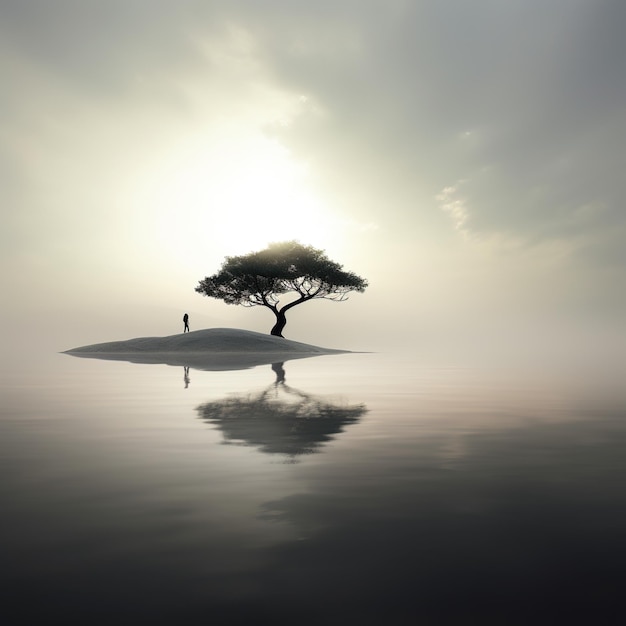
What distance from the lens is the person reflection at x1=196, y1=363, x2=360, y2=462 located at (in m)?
7.28

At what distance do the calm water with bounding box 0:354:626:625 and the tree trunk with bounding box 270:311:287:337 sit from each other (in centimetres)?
5398

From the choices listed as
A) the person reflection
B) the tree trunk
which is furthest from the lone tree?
the person reflection

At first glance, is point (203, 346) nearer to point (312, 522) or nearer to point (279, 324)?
point (279, 324)

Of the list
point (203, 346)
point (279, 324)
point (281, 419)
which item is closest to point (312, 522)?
point (281, 419)

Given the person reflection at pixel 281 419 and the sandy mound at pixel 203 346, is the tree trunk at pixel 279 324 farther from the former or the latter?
the person reflection at pixel 281 419

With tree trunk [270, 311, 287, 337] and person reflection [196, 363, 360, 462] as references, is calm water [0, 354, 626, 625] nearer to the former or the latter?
person reflection [196, 363, 360, 462]

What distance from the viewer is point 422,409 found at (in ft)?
36.4

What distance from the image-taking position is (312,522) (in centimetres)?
410

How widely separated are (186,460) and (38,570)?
3077mm

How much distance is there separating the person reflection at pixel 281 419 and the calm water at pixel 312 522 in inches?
3.1

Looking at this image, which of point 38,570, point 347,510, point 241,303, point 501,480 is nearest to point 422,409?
point 501,480

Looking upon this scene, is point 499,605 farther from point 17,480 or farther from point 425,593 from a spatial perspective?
point 17,480

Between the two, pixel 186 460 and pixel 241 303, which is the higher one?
pixel 241 303

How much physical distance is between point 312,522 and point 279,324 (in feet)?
196
